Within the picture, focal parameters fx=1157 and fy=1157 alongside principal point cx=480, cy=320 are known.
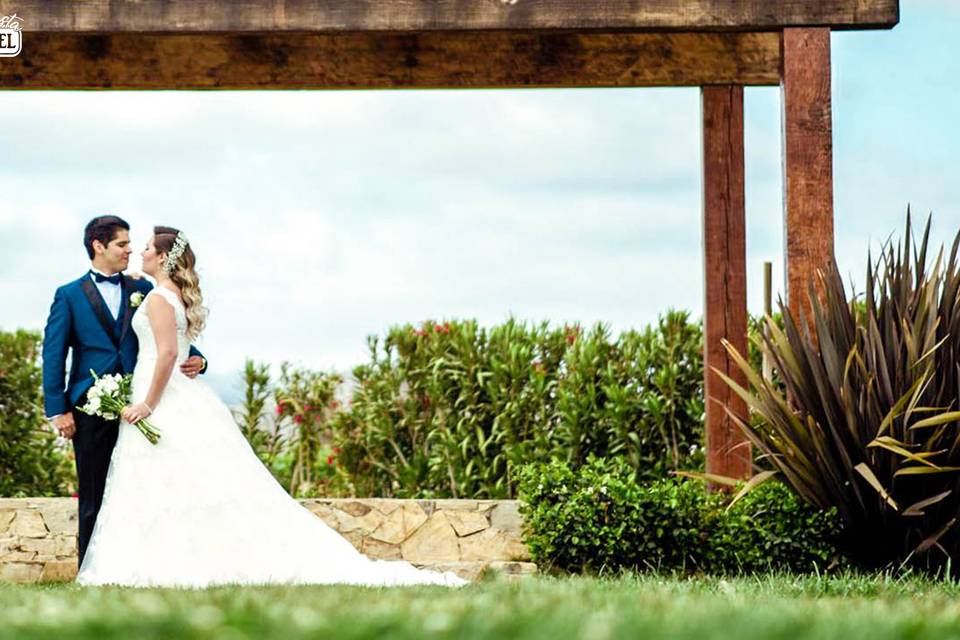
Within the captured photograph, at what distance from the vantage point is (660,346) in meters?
10.2

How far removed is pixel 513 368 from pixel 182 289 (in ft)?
13.4

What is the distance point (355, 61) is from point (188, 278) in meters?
2.34

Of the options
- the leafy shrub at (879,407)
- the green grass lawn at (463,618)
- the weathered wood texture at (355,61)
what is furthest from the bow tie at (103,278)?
the leafy shrub at (879,407)

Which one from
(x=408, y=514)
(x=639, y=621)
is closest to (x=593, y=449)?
(x=408, y=514)

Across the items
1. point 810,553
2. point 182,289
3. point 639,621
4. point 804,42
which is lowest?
point 810,553

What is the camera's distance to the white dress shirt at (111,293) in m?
7.05

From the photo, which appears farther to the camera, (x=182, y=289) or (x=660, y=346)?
(x=660, y=346)

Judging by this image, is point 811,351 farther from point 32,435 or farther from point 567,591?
point 32,435

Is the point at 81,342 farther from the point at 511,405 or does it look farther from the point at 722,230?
the point at 722,230

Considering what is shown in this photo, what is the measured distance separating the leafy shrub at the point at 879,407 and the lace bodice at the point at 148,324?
3320 millimetres

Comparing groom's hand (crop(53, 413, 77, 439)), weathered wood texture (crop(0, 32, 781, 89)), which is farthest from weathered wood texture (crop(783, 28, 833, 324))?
groom's hand (crop(53, 413, 77, 439))

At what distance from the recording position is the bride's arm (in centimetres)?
666

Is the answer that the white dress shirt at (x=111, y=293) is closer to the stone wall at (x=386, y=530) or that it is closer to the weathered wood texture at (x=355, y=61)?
the weathered wood texture at (x=355, y=61)

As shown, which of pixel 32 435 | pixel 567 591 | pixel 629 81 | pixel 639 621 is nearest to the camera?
pixel 639 621
